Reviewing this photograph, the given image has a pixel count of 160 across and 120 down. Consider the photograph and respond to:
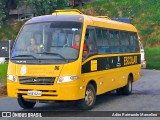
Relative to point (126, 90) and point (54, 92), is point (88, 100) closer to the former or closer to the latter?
point (54, 92)

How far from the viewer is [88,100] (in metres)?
12.3

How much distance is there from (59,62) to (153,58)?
2824 centimetres

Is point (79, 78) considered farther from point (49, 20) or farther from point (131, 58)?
point (131, 58)

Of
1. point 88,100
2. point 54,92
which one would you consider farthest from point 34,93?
point 88,100

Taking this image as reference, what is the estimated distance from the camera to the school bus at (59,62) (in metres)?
11.4

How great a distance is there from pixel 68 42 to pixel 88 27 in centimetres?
100

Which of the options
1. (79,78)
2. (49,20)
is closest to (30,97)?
(79,78)

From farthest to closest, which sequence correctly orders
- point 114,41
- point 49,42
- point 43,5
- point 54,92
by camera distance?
point 43,5 → point 114,41 → point 49,42 → point 54,92

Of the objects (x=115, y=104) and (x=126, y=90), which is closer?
(x=115, y=104)

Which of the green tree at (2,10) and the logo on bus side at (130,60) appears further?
the green tree at (2,10)

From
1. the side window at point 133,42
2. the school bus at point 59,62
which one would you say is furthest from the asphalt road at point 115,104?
the side window at point 133,42

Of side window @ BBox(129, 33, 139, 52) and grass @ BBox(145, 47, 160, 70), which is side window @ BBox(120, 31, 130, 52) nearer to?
side window @ BBox(129, 33, 139, 52)

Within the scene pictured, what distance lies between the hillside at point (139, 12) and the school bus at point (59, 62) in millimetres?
33165

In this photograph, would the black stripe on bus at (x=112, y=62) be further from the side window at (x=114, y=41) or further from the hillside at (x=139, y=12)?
the hillside at (x=139, y=12)
